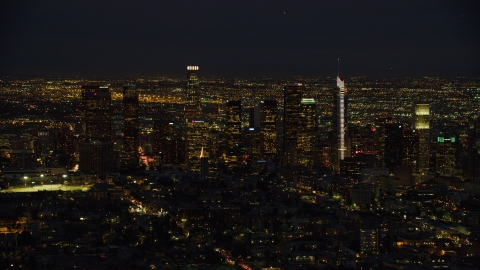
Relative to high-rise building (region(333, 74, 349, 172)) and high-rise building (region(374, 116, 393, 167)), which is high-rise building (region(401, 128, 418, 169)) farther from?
high-rise building (region(333, 74, 349, 172))

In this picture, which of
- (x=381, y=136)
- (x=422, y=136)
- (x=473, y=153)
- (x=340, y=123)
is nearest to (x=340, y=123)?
(x=340, y=123)

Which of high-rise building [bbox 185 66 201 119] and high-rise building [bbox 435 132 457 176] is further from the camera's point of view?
high-rise building [bbox 185 66 201 119]

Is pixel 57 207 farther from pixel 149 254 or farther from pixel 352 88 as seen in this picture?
pixel 352 88

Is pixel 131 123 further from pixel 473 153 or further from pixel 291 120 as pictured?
pixel 473 153

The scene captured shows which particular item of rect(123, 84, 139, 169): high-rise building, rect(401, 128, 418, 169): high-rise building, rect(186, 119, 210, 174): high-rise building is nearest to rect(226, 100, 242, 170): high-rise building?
rect(186, 119, 210, 174): high-rise building

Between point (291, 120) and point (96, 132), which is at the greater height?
point (291, 120)

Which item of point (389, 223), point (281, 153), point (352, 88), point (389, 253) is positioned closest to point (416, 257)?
point (389, 253)
